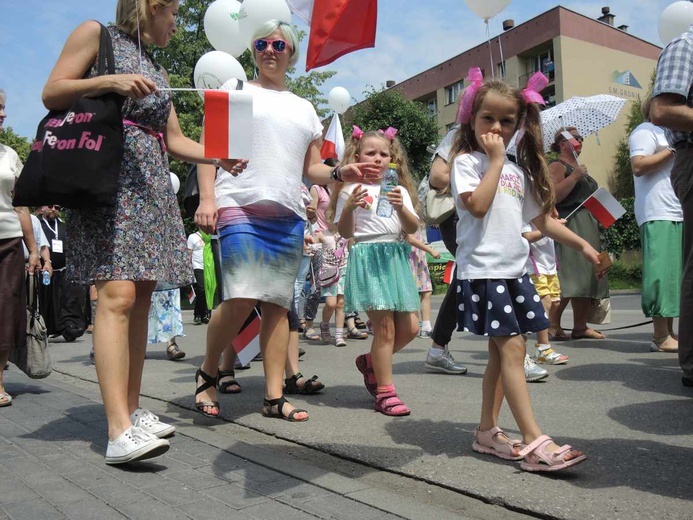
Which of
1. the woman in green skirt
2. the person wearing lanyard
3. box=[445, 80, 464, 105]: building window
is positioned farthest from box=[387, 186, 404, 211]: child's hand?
box=[445, 80, 464, 105]: building window

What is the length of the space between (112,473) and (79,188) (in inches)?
47.2

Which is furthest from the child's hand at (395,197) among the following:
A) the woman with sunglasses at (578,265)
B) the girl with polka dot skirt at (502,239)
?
the woman with sunglasses at (578,265)

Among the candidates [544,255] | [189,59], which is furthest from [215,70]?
[189,59]

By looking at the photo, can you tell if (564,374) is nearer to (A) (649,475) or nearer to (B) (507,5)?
(A) (649,475)

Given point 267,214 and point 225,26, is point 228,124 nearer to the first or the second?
point 267,214

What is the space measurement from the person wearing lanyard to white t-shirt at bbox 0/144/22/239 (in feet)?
17.1

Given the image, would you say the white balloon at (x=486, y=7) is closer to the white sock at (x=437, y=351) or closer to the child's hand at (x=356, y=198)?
the child's hand at (x=356, y=198)

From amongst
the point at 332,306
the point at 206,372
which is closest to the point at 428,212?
the point at 206,372

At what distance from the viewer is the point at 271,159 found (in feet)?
12.3

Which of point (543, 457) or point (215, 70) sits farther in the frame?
point (215, 70)

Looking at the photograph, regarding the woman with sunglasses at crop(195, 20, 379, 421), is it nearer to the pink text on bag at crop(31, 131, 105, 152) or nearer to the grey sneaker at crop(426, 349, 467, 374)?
the pink text on bag at crop(31, 131, 105, 152)

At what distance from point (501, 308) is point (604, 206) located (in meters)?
1.79

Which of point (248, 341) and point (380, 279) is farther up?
point (380, 279)

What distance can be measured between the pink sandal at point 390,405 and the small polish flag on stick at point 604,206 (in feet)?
5.56
